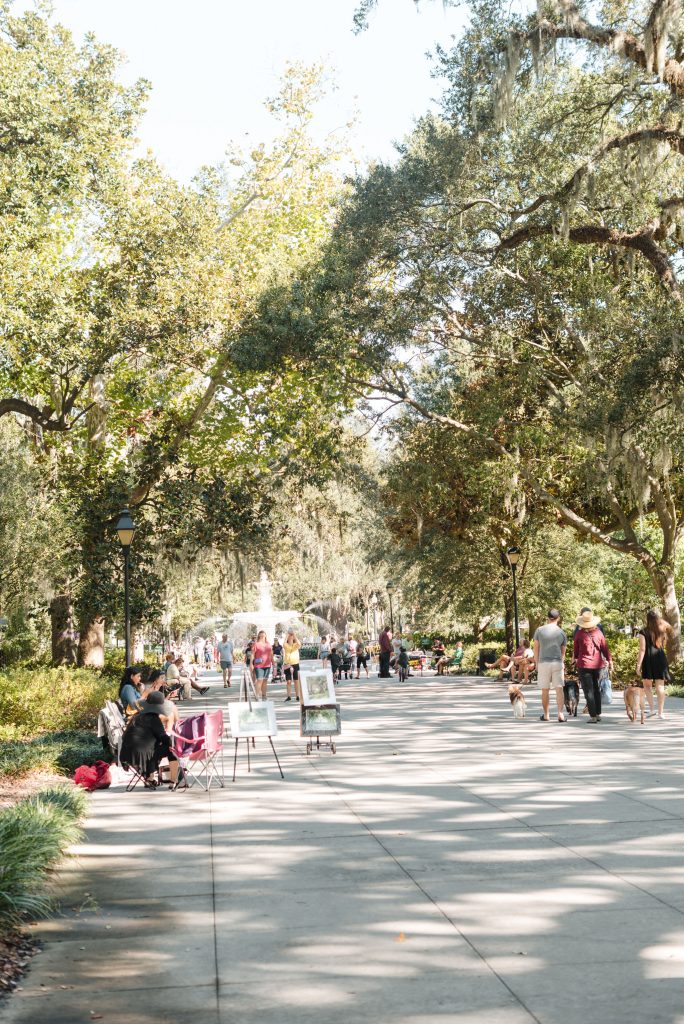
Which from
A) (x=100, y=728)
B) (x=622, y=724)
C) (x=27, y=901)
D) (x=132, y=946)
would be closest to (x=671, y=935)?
(x=132, y=946)

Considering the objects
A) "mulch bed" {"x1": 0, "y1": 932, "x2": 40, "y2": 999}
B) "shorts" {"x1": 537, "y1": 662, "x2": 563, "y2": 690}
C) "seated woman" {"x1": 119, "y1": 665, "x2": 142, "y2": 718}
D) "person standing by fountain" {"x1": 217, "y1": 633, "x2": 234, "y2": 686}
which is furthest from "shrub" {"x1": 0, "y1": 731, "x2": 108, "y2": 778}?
"person standing by fountain" {"x1": 217, "y1": 633, "x2": 234, "y2": 686}

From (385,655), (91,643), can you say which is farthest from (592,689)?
(385,655)

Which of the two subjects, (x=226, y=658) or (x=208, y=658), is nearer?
(x=226, y=658)

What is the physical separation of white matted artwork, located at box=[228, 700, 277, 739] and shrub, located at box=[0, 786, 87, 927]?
3.75 metres

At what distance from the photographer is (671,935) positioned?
6.05 m

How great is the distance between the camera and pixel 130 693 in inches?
612

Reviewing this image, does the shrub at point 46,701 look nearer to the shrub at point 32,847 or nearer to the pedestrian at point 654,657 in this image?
the shrub at point 32,847

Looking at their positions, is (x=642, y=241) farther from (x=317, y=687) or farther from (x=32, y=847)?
(x=32, y=847)

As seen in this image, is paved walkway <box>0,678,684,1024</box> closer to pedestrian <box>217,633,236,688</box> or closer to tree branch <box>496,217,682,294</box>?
tree branch <box>496,217,682,294</box>

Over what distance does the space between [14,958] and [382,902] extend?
91.0 inches

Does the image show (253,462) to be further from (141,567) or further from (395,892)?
(395,892)

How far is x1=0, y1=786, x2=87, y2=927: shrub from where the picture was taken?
677cm

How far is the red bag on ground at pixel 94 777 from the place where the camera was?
12.6 m

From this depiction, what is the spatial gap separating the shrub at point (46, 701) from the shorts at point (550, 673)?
27.3 feet
